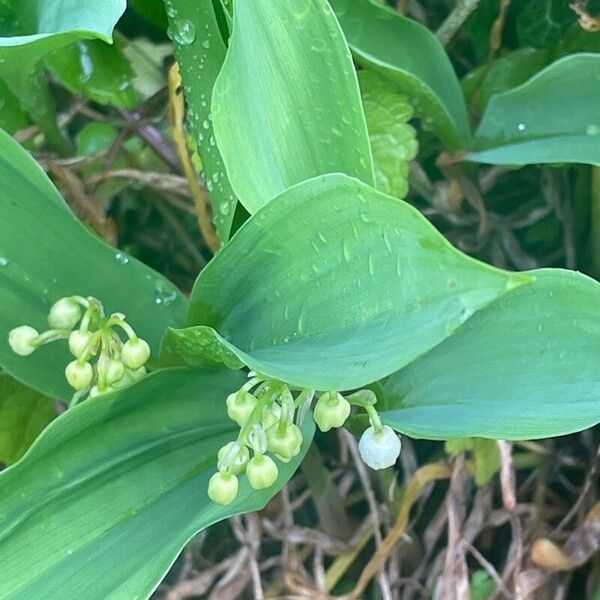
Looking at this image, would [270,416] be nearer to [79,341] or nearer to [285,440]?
[285,440]

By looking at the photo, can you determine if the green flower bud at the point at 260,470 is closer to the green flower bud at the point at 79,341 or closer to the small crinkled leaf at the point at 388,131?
the green flower bud at the point at 79,341

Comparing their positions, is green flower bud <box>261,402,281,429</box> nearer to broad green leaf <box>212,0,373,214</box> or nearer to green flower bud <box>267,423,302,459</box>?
green flower bud <box>267,423,302,459</box>

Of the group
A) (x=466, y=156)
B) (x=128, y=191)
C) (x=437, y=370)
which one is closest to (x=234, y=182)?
(x=437, y=370)

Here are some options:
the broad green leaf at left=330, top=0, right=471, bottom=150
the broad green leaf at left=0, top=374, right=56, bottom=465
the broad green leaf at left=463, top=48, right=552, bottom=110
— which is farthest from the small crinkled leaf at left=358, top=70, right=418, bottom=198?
the broad green leaf at left=0, top=374, right=56, bottom=465

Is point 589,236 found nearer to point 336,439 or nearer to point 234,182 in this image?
point 336,439

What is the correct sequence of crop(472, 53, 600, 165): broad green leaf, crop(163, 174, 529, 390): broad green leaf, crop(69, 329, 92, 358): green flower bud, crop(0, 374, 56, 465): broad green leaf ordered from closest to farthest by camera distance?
crop(163, 174, 529, 390): broad green leaf
crop(69, 329, 92, 358): green flower bud
crop(472, 53, 600, 165): broad green leaf
crop(0, 374, 56, 465): broad green leaf

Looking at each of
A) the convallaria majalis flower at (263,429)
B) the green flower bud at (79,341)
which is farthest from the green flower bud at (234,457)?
the green flower bud at (79,341)
